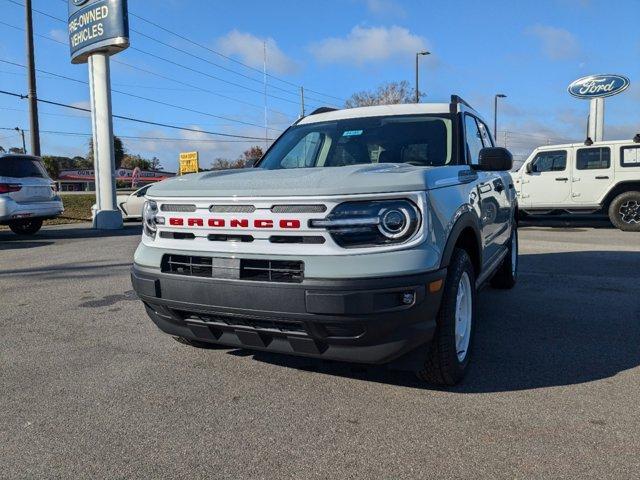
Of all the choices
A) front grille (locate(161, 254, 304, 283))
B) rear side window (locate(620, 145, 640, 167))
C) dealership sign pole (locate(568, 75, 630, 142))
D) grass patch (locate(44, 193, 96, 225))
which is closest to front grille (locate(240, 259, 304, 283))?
front grille (locate(161, 254, 304, 283))

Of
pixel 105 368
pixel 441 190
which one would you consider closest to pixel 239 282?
pixel 441 190

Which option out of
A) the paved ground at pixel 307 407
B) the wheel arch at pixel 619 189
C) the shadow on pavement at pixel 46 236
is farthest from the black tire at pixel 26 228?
the wheel arch at pixel 619 189

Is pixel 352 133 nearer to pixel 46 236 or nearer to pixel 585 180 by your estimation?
pixel 46 236

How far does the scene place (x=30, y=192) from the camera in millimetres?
10672

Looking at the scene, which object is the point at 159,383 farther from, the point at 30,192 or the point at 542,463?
the point at 30,192

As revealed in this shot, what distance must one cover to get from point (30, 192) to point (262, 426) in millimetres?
9839

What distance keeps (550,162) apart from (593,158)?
95cm

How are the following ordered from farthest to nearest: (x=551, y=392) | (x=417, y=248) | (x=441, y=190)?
(x=551, y=392), (x=441, y=190), (x=417, y=248)

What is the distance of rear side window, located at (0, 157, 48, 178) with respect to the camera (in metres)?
10.2

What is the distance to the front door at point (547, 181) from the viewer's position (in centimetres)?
1300

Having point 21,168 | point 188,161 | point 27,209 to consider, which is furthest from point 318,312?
point 188,161

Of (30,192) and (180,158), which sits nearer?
(30,192)

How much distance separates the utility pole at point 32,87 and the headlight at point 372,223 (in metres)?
19.1

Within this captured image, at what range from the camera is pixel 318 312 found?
2.59 m
